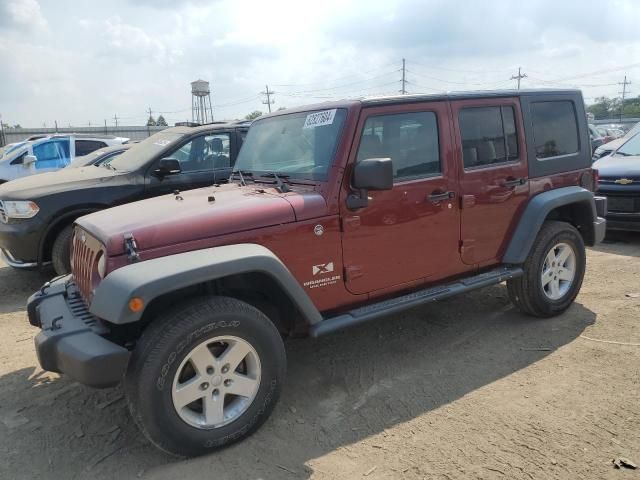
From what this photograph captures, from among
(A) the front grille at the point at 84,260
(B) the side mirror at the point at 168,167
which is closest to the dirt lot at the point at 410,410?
(A) the front grille at the point at 84,260

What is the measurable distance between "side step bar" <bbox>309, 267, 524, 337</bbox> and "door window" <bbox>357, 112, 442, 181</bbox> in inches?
34.1

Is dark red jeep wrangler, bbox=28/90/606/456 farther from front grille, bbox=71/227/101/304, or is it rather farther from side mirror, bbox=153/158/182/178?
side mirror, bbox=153/158/182/178

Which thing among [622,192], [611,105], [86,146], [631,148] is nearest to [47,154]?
[86,146]

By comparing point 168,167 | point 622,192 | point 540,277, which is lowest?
point 540,277

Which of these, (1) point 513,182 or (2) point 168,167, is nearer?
(1) point 513,182

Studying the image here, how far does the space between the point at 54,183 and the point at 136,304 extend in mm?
4102

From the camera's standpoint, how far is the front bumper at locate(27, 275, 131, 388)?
2.52 m

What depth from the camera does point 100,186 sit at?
230 inches

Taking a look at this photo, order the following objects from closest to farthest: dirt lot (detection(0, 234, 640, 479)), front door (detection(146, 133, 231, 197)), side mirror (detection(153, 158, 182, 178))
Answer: dirt lot (detection(0, 234, 640, 479)), side mirror (detection(153, 158, 182, 178)), front door (detection(146, 133, 231, 197))

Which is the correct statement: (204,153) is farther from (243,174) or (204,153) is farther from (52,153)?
(52,153)

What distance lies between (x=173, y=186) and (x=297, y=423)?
152 inches

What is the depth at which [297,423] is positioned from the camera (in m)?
3.16

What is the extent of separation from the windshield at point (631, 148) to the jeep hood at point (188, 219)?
7.16m

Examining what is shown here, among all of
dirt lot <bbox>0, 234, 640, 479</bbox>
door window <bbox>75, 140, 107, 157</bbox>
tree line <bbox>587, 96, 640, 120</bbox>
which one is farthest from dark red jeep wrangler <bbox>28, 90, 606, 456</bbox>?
tree line <bbox>587, 96, 640, 120</bbox>
